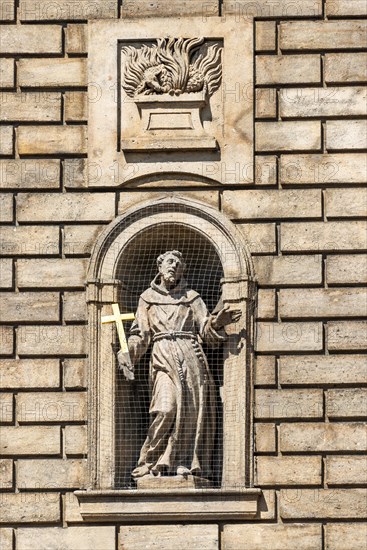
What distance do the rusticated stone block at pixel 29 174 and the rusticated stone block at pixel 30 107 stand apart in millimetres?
411

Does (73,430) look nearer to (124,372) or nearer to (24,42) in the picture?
(124,372)

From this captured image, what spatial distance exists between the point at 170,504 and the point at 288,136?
144 inches

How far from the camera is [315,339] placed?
2739cm

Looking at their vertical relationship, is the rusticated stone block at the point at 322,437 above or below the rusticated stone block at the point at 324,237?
below

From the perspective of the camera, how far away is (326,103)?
1092 inches

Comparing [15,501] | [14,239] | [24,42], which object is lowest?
[15,501]

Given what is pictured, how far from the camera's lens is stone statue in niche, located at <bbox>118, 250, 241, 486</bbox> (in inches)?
1075

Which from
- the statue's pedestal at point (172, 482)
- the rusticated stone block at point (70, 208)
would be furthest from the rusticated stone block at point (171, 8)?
the statue's pedestal at point (172, 482)

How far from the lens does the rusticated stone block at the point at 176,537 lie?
89.0 feet

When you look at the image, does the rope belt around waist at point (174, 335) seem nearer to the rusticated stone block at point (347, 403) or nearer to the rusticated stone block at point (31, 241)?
the rusticated stone block at point (31, 241)

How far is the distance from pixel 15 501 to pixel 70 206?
283 cm

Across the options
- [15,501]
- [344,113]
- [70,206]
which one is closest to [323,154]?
[344,113]

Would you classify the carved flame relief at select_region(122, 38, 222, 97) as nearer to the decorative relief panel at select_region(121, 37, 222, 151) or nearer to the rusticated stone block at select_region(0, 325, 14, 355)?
the decorative relief panel at select_region(121, 37, 222, 151)

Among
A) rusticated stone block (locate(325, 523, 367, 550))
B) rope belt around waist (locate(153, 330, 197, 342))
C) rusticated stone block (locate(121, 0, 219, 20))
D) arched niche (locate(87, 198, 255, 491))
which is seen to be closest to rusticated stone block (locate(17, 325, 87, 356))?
arched niche (locate(87, 198, 255, 491))
